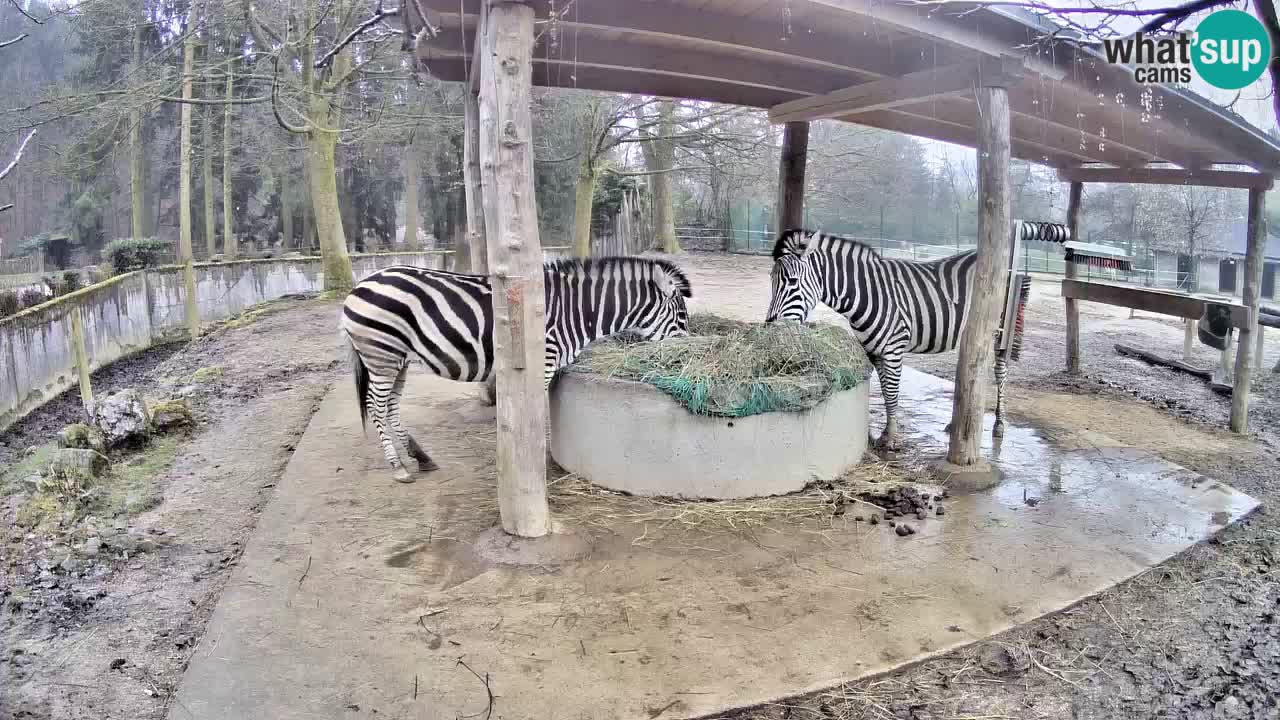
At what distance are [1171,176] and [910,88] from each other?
17.3 feet

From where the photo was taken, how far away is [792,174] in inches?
312

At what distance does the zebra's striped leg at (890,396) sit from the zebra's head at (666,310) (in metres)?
1.80

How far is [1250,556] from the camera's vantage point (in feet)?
15.1

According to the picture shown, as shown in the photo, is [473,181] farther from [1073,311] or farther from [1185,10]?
[1073,311]

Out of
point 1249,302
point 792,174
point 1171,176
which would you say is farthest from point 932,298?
point 1171,176

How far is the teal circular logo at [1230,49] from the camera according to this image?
3996mm

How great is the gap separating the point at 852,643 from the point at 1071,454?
400 centimetres

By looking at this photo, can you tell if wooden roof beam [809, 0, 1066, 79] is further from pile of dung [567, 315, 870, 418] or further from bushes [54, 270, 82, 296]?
bushes [54, 270, 82, 296]

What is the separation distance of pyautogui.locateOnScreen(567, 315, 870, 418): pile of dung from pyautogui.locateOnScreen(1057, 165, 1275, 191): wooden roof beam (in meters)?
5.17

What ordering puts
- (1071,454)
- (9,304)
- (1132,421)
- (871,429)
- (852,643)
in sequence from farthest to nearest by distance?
(9,304)
(1132,421)
(871,429)
(1071,454)
(852,643)

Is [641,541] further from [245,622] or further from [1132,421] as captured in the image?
[1132,421]

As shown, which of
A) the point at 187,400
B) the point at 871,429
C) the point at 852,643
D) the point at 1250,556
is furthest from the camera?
the point at 187,400

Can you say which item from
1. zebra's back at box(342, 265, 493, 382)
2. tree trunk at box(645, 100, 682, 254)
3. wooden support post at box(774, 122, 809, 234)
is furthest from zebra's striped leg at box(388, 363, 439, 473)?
tree trunk at box(645, 100, 682, 254)

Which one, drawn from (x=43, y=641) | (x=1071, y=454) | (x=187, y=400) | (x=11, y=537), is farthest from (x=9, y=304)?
(x=1071, y=454)
